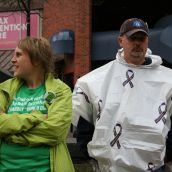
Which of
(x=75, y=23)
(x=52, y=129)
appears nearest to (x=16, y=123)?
(x=52, y=129)

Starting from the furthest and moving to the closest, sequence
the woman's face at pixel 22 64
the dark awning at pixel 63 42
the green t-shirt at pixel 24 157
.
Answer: the dark awning at pixel 63 42 → the woman's face at pixel 22 64 → the green t-shirt at pixel 24 157

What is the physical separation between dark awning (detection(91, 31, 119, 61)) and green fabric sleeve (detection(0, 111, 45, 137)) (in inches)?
551

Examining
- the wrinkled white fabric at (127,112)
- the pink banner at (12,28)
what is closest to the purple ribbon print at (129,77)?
the wrinkled white fabric at (127,112)

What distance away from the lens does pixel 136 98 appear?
3283 millimetres

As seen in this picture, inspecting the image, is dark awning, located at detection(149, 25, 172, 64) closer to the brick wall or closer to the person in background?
the brick wall

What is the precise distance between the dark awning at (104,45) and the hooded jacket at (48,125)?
45.3 feet

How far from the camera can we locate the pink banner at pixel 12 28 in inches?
781

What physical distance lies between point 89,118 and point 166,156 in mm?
560

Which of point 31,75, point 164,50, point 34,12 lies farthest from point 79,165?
point 34,12

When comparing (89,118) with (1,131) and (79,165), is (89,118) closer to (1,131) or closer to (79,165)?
(1,131)

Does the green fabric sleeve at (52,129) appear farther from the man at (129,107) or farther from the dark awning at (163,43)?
the dark awning at (163,43)

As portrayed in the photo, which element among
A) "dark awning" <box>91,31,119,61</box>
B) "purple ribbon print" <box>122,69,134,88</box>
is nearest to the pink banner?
"dark awning" <box>91,31,119,61</box>

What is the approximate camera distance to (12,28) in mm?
20297

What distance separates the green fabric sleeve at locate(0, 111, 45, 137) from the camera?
325 cm
